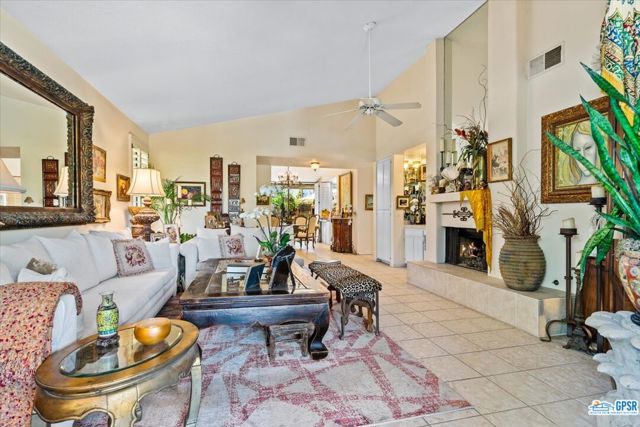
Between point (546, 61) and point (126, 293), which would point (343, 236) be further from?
point (126, 293)

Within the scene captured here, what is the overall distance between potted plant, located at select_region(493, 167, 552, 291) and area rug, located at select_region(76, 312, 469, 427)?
1.54 m

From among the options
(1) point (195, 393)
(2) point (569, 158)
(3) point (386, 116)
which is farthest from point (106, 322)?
(3) point (386, 116)

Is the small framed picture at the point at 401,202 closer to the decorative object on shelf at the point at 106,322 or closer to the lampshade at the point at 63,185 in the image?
the lampshade at the point at 63,185

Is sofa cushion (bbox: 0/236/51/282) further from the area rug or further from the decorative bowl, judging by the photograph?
the decorative bowl

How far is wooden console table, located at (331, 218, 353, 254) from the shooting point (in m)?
8.67

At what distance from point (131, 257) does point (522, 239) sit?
13.2 feet

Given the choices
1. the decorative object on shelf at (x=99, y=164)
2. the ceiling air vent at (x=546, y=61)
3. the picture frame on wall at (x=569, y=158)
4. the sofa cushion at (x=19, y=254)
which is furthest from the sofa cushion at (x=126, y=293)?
the ceiling air vent at (x=546, y=61)

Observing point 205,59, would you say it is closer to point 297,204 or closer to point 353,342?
point 353,342

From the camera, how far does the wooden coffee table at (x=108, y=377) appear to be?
3.61ft

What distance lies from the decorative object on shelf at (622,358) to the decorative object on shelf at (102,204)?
468cm

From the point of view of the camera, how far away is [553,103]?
10.7 ft

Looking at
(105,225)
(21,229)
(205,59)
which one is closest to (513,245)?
(205,59)

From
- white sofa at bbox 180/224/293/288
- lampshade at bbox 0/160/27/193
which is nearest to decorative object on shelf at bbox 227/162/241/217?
white sofa at bbox 180/224/293/288

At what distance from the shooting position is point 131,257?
11.1 feet
